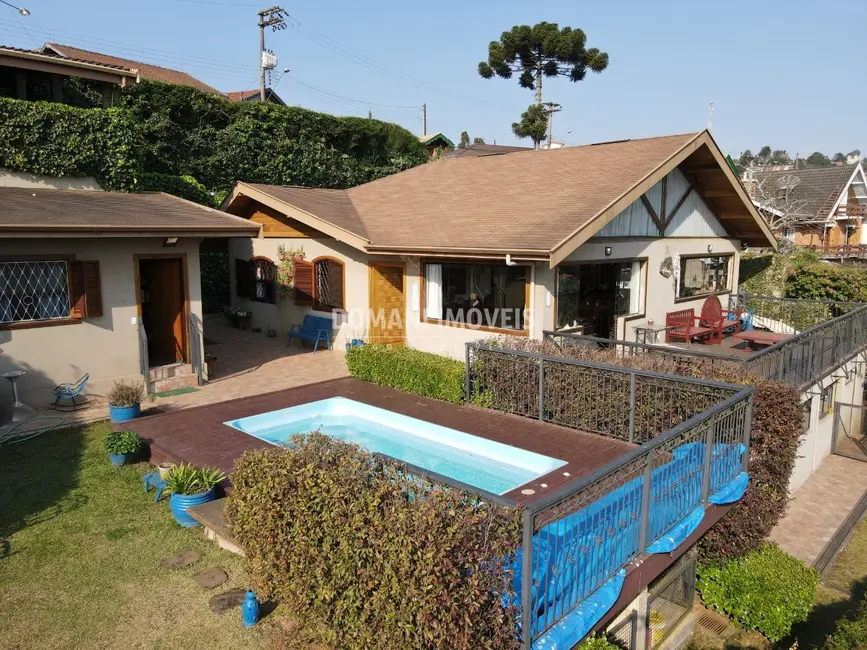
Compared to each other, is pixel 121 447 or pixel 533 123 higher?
pixel 533 123

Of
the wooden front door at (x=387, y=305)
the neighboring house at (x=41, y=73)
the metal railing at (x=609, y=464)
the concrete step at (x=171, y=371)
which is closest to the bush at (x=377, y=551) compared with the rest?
the metal railing at (x=609, y=464)

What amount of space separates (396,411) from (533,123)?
33.0 metres

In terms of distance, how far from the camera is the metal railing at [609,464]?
4586 mm

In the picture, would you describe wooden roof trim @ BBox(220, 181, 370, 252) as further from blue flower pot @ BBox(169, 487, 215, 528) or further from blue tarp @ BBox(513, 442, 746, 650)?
blue tarp @ BBox(513, 442, 746, 650)

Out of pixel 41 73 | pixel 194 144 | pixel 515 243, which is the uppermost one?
pixel 41 73

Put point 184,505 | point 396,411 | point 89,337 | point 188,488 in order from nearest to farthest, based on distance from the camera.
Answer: point 184,505, point 188,488, point 396,411, point 89,337

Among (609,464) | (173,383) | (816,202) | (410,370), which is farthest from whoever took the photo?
(816,202)

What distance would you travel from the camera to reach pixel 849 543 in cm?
1055

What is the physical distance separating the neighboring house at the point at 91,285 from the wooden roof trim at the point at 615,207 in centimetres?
604

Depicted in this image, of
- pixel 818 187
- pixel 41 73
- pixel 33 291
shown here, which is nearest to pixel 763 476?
pixel 33 291

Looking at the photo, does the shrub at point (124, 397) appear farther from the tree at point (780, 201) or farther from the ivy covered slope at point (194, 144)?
the tree at point (780, 201)

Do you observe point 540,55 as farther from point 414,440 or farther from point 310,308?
point 414,440

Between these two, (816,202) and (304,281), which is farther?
(816,202)

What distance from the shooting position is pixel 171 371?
12.2 meters
